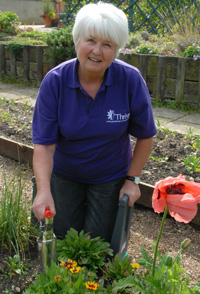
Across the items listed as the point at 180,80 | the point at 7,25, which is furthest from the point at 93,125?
the point at 7,25

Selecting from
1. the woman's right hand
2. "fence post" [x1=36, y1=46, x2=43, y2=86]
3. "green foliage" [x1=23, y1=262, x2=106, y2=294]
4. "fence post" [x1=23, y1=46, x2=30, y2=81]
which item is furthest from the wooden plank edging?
"fence post" [x1=23, y1=46, x2=30, y2=81]

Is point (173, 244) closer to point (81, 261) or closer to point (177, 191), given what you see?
point (81, 261)

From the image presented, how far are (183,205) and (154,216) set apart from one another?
1.75 metres

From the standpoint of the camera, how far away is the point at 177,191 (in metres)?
1.50

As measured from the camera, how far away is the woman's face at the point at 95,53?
2105 mm

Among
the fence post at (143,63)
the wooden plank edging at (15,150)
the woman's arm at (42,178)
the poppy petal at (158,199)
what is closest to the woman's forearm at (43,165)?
the woman's arm at (42,178)

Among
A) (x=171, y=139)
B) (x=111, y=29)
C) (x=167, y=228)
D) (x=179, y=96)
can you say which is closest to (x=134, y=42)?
(x=179, y=96)

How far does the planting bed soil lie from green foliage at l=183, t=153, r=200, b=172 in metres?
0.04

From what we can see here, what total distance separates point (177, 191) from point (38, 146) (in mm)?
970

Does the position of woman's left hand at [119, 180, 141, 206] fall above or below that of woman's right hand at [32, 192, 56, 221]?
below

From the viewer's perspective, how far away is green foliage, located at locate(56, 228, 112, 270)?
215 cm

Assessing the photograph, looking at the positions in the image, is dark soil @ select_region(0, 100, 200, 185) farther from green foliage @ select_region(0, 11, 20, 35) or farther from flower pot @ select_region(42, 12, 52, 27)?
flower pot @ select_region(42, 12, 52, 27)

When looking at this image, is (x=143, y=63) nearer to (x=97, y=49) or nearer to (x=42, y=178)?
→ (x=97, y=49)

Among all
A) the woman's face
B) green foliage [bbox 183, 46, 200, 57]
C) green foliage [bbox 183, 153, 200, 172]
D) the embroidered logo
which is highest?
the woman's face
